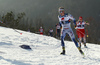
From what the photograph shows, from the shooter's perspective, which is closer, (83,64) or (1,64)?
(1,64)

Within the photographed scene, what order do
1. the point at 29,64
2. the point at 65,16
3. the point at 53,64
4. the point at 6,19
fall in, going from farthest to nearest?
the point at 6,19 < the point at 65,16 < the point at 53,64 < the point at 29,64

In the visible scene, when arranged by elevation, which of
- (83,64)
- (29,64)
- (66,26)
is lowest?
(83,64)

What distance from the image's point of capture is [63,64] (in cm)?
329

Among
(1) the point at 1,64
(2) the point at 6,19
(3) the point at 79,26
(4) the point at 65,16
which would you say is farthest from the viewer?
(2) the point at 6,19

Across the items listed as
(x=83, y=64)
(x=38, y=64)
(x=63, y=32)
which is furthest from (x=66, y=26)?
(x=38, y=64)

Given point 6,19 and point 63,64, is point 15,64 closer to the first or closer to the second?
point 63,64

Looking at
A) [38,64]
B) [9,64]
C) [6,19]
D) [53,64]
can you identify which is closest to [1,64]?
[9,64]

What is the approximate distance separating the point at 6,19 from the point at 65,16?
5014 cm

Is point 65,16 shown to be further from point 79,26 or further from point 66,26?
point 79,26

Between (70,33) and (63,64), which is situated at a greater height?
(70,33)

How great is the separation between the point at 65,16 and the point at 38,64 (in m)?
2.63

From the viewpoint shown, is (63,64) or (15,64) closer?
(15,64)

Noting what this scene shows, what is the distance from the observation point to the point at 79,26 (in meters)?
8.03

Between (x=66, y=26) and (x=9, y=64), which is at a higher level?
(x=66, y=26)
